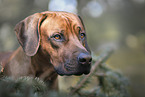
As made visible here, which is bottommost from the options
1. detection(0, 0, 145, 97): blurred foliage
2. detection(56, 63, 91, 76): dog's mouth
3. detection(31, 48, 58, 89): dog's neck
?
detection(0, 0, 145, 97): blurred foliage

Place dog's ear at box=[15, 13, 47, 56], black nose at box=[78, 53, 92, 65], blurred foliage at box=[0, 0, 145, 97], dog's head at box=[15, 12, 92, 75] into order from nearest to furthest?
black nose at box=[78, 53, 92, 65] < dog's head at box=[15, 12, 92, 75] < dog's ear at box=[15, 13, 47, 56] < blurred foliage at box=[0, 0, 145, 97]

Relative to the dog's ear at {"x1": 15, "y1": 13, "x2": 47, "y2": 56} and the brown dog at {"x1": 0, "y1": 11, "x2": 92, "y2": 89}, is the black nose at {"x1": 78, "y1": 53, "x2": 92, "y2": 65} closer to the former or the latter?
the brown dog at {"x1": 0, "y1": 11, "x2": 92, "y2": 89}

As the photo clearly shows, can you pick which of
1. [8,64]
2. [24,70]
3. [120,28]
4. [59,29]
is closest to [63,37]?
[59,29]

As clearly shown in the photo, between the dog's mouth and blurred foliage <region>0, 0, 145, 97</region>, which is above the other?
the dog's mouth

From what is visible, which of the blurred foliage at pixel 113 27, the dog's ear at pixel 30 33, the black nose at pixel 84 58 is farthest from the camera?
the blurred foliage at pixel 113 27

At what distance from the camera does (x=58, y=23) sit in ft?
5.72

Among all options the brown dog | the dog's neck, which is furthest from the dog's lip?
the dog's neck

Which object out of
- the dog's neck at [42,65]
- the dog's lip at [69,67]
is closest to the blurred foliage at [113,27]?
the dog's neck at [42,65]

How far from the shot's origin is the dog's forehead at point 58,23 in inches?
68.0

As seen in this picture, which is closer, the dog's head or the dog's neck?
the dog's head

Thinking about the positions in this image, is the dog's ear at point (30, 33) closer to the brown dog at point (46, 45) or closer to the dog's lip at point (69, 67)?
the brown dog at point (46, 45)

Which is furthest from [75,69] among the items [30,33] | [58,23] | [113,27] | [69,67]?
[113,27]

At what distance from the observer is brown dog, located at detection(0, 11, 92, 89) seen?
165 centimetres

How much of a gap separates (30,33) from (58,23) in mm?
338
